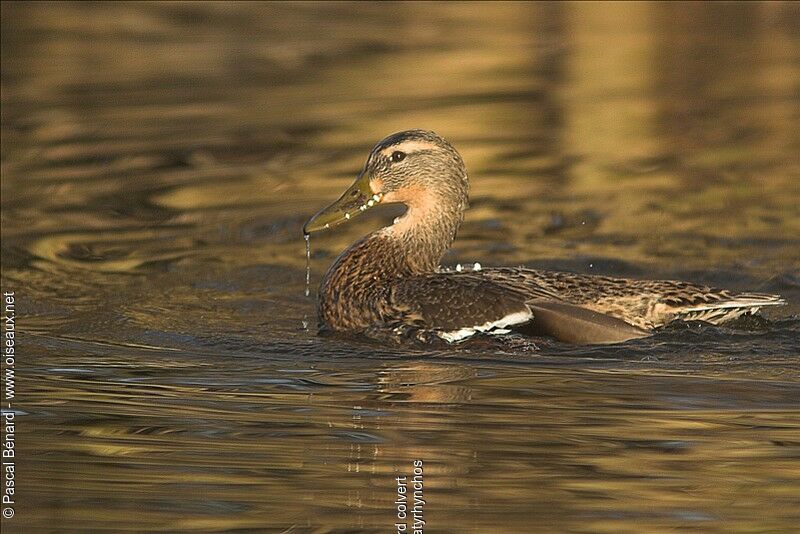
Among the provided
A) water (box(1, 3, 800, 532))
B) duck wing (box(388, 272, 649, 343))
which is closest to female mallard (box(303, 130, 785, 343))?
duck wing (box(388, 272, 649, 343))

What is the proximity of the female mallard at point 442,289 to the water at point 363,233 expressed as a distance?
0.47ft

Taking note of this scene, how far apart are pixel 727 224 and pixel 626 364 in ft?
12.5

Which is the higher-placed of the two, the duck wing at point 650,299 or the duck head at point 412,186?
the duck head at point 412,186

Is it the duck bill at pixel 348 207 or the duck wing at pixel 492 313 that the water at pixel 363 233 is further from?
the duck bill at pixel 348 207

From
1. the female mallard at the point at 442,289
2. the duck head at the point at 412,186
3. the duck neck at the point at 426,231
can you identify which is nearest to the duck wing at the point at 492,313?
the female mallard at the point at 442,289

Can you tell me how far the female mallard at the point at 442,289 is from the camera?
926cm

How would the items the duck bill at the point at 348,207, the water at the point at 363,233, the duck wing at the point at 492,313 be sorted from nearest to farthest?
the water at the point at 363,233, the duck wing at the point at 492,313, the duck bill at the point at 348,207

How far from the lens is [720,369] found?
8.68m

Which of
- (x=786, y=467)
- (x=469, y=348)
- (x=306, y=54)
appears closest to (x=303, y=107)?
(x=306, y=54)

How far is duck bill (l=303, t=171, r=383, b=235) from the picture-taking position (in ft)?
33.1

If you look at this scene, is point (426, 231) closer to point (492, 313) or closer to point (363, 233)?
point (492, 313)

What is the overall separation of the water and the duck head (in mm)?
757

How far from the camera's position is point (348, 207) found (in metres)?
10.1

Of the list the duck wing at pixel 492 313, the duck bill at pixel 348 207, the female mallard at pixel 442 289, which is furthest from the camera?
the duck bill at pixel 348 207
